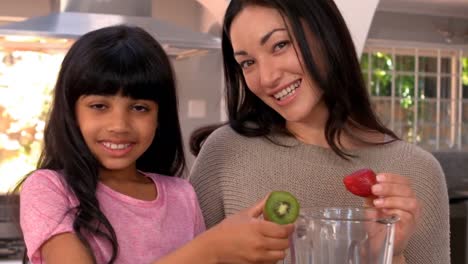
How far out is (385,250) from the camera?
0.74 m

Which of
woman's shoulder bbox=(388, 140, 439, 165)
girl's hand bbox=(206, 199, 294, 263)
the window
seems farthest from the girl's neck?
the window

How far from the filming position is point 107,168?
0.99m

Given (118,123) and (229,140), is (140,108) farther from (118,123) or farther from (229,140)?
(229,140)

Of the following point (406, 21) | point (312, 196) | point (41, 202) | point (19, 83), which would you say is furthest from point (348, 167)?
point (406, 21)

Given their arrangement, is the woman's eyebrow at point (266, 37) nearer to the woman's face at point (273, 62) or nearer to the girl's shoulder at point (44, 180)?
the woman's face at point (273, 62)

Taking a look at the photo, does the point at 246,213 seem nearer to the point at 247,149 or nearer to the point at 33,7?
the point at 247,149

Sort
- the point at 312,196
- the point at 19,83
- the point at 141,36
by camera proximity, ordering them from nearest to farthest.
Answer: the point at 141,36, the point at 312,196, the point at 19,83

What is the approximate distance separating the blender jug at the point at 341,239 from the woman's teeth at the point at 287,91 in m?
0.30

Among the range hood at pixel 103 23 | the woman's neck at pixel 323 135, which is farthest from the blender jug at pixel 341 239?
the range hood at pixel 103 23

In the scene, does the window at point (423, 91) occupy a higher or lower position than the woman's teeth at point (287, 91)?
lower

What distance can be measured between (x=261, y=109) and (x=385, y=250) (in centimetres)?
49

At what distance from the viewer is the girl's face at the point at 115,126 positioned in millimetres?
926

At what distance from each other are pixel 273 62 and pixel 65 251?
32 cm

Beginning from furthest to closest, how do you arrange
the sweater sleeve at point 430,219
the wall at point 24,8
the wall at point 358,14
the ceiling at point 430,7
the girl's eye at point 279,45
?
the ceiling at point 430,7, the wall at point 24,8, the wall at point 358,14, the sweater sleeve at point 430,219, the girl's eye at point 279,45
